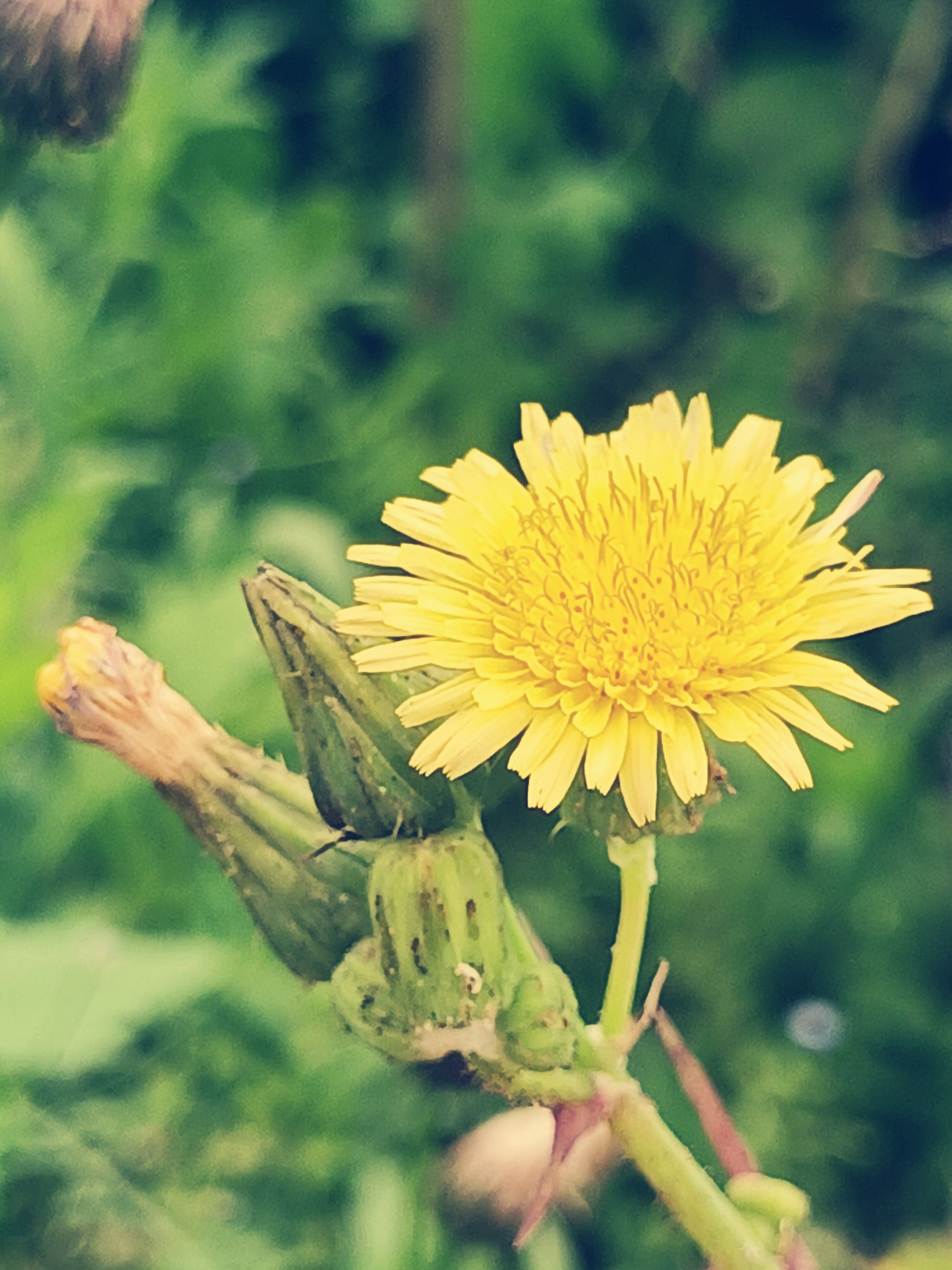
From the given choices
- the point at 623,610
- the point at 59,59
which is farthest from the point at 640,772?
the point at 59,59

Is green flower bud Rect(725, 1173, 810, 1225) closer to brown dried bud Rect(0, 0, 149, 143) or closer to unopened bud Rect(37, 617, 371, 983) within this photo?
unopened bud Rect(37, 617, 371, 983)

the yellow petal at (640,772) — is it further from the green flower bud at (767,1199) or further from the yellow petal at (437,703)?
the green flower bud at (767,1199)

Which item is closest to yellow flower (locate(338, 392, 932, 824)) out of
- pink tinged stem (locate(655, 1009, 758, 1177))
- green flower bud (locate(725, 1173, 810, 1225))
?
pink tinged stem (locate(655, 1009, 758, 1177))

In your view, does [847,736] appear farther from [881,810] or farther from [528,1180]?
[528,1180]

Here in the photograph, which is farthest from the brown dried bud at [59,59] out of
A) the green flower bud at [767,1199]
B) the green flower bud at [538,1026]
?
the green flower bud at [767,1199]

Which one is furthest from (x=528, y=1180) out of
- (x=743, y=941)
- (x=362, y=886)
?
(x=743, y=941)
